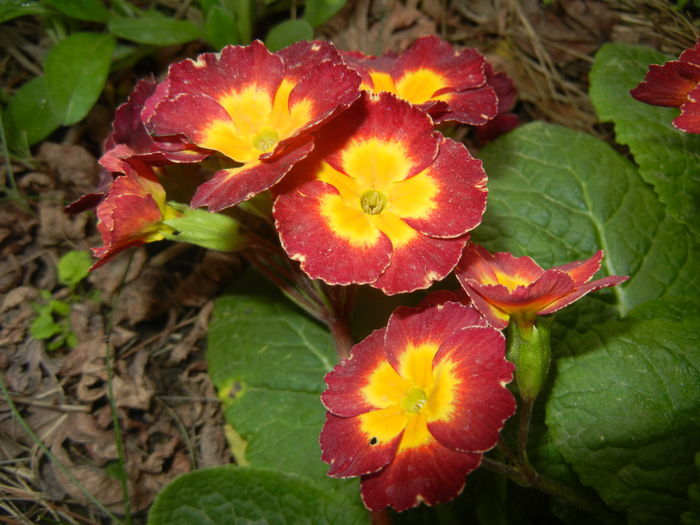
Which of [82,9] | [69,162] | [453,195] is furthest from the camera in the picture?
[69,162]

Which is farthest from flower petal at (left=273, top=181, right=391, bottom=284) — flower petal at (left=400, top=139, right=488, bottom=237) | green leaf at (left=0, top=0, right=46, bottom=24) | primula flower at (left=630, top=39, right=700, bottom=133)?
green leaf at (left=0, top=0, right=46, bottom=24)

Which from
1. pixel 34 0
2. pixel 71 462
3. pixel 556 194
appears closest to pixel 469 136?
pixel 556 194

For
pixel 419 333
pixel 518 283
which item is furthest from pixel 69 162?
pixel 518 283

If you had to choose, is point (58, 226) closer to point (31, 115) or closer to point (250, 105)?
point (31, 115)

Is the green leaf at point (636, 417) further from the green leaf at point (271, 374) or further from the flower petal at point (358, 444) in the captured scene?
the green leaf at point (271, 374)

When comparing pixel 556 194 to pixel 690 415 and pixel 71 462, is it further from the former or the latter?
→ pixel 71 462

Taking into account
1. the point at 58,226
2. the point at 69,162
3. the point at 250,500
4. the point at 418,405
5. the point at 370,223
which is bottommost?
the point at 250,500
